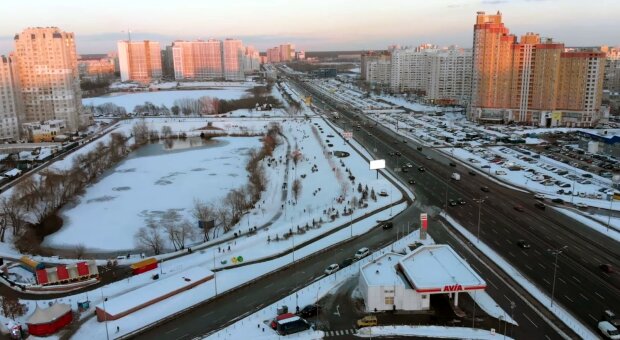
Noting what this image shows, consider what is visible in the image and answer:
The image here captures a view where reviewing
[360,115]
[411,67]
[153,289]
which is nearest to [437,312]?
[153,289]

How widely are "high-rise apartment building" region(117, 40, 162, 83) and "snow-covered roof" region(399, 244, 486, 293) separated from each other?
139190mm

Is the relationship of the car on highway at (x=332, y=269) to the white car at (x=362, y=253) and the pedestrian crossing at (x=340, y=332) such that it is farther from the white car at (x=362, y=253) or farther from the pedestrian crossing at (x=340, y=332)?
the pedestrian crossing at (x=340, y=332)

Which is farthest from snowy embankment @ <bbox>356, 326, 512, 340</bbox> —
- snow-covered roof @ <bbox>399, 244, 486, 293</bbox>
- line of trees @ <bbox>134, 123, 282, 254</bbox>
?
line of trees @ <bbox>134, 123, 282, 254</bbox>

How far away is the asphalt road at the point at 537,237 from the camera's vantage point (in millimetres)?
19655

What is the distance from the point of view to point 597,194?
33406mm

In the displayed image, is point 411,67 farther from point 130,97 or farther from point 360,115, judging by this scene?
point 130,97

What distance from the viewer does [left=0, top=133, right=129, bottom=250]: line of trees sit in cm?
2816

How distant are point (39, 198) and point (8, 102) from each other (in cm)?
3396

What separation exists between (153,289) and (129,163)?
30737 millimetres

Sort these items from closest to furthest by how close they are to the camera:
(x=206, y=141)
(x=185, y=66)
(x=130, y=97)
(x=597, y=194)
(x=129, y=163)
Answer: (x=597, y=194), (x=129, y=163), (x=206, y=141), (x=130, y=97), (x=185, y=66)

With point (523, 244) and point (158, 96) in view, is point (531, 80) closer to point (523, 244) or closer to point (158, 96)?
point (523, 244)

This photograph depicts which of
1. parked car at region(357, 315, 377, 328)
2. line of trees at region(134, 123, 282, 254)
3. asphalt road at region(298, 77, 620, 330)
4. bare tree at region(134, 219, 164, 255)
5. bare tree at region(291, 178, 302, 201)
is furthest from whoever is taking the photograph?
bare tree at region(291, 178, 302, 201)

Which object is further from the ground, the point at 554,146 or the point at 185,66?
the point at 185,66

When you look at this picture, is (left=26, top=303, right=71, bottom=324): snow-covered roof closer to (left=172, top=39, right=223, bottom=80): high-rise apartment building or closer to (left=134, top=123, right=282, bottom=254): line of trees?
(left=134, top=123, right=282, bottom=254): line of trees
